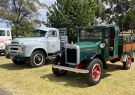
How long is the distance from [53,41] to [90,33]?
4058 mm

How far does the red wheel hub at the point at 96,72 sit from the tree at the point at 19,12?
2359 centimetres

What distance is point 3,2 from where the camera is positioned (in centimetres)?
3250

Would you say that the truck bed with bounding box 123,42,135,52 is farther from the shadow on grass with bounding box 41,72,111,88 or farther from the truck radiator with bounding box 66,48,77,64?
the truck radiator with bounding box 66,48,77,64

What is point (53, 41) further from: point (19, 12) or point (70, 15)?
point (19, 12)

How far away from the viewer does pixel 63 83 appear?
9953 mm

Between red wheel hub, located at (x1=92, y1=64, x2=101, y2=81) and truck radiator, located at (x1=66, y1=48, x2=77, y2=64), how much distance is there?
80cm

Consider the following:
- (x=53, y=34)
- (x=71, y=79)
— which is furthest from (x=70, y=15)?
(x=71, y=79)

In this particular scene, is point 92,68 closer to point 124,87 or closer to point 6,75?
point 124,87

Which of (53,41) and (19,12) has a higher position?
(19,12)

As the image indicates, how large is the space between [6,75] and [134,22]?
68.3 ft

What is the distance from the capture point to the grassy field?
28.3 ft

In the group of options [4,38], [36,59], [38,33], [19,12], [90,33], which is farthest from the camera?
[19,12]

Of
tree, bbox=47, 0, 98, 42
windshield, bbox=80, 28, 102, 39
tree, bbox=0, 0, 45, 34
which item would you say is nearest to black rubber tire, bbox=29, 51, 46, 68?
windshield, bbox=80, 28, 102, 39

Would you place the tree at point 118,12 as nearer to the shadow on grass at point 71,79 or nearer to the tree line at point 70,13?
the tree line at point 70,13
